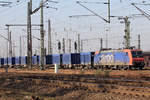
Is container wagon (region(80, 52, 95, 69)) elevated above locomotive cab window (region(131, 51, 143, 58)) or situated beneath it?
situated beneath

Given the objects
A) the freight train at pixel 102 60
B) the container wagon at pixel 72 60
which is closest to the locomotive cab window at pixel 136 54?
the freight train at pixel 102 60

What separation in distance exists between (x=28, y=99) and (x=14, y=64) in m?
56.3

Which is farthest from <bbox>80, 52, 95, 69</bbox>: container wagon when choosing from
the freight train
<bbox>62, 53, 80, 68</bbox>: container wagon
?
<bbox>62, 53, 80, 68</bbox>: container wagon

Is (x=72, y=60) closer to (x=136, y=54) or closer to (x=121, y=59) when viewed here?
(x=121, y=59)

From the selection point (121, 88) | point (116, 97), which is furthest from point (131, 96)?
point (121, 88)

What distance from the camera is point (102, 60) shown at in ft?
139

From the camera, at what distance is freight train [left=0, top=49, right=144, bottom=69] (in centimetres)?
3730

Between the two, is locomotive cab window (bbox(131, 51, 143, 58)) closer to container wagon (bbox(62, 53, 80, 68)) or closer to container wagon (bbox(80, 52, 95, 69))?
container wagon (bbox(80, 52, 95, 69))

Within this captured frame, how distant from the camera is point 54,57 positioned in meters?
54.3

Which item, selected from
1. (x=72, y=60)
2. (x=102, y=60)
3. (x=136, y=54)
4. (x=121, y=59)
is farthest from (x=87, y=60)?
(x=136, y=54)

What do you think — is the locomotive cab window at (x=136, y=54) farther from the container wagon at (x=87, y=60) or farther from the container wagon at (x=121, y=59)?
the container wagon at (x=87, y=60)

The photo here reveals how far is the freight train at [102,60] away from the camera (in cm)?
3730

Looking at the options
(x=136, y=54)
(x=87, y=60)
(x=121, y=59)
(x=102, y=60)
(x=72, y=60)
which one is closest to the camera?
(x=136, y=54)

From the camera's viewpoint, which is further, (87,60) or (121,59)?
(87,60)
